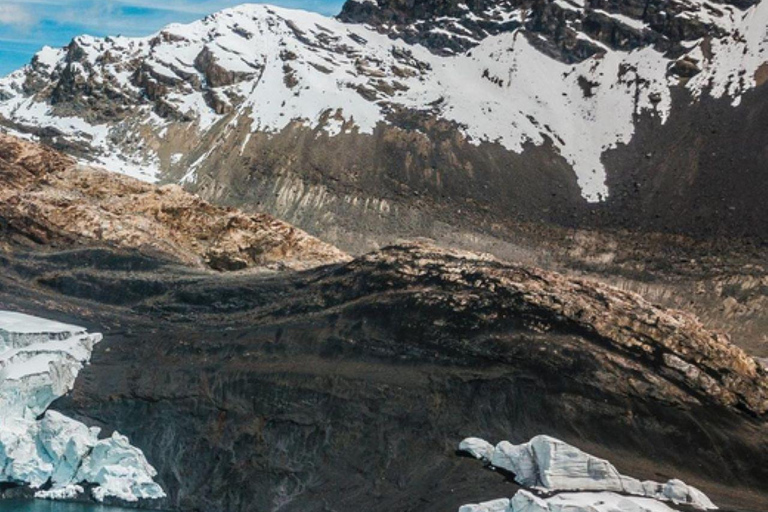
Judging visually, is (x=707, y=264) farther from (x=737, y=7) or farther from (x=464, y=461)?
(x=464, y=461)

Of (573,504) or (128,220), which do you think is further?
(128,220)

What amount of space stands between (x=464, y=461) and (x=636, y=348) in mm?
10468

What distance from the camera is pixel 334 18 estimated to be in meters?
186

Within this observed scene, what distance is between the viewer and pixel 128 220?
69500mm

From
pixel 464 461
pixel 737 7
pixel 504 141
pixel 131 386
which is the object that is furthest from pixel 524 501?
pixel 737 7

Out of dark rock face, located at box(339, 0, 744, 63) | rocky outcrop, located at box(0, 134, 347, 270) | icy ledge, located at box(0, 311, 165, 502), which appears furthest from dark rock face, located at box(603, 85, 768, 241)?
icy ledge, located at box(0, 311, 165, 502)

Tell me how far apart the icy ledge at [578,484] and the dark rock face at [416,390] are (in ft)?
4.39

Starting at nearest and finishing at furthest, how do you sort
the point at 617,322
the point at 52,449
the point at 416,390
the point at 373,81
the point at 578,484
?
the point at 578,484 < the point at 416,390 < the point at 52,449 < the point at 617,322 < the point at 373,81

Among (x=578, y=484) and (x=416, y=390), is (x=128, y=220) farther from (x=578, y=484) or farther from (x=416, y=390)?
(x=578, y=484)

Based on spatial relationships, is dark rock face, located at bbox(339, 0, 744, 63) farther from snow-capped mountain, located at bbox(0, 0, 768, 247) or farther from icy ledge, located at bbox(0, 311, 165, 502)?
icy ledge, located at bbox(0, 311, 165, 502)

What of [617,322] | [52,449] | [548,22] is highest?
[548,22]

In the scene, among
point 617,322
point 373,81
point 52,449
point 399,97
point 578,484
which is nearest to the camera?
point 578,484

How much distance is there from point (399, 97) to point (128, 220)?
92920 mm

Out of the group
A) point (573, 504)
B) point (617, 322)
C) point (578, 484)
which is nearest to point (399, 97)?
point (617, 322)
